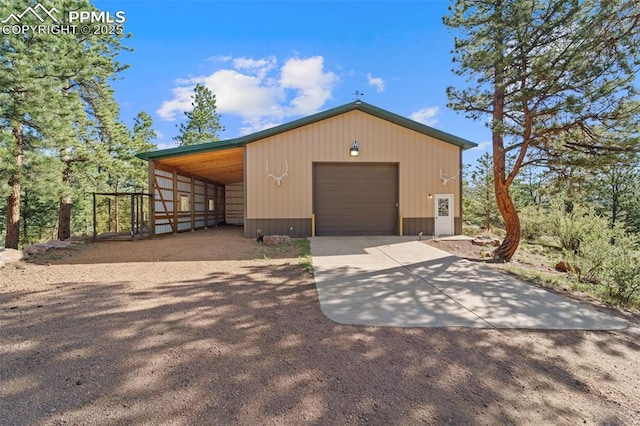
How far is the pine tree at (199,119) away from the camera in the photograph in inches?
1065

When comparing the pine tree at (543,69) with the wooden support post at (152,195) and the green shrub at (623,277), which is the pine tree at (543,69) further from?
the wooden support post at (152,195)

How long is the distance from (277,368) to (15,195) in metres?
11.8

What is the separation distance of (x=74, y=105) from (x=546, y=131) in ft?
42.4

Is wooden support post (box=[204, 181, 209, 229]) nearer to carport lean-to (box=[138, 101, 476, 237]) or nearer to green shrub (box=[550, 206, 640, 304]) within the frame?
carport lean-to (box=[138, 101, 476, 237])

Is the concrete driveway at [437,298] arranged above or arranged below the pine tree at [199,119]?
below

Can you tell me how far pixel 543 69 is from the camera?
201 inches

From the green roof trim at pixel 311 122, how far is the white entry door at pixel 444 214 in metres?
2.01

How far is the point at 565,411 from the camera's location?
1.75 metres

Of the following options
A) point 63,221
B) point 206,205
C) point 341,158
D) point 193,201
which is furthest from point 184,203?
point 341,158

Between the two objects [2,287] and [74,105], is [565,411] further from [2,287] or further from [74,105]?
[74,105]

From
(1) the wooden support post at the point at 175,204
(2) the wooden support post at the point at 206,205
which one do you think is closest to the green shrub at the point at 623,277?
(1) the wooden support post at the point at 175,204

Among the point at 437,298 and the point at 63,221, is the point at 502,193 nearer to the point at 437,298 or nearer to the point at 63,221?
the point at 437,298

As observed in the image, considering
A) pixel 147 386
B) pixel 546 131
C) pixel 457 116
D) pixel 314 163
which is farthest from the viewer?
pixel 314 163

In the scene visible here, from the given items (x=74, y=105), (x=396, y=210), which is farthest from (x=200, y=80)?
(x=396, y=210)
